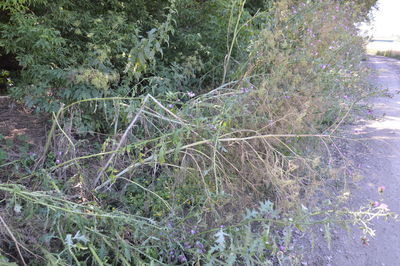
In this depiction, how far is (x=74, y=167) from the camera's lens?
2.87 meters

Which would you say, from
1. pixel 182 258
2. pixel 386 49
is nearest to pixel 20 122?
pixel 182 258

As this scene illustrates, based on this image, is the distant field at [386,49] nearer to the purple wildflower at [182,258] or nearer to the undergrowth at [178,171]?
the undergrowth at [178,171]

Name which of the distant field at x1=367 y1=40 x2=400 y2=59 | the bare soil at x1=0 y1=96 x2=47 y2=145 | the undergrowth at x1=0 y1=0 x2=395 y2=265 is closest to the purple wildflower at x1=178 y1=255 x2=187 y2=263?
the undergrowth at x1=0 y1=0 x2=395 y2=265

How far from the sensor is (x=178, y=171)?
2.69 m

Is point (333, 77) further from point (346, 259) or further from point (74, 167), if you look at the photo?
point (74, 167)

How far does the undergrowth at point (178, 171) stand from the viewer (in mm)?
1978

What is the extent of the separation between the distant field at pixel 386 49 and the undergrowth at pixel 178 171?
23.5 metres

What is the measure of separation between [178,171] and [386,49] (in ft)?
96.2

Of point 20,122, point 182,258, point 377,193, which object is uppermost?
point 20,122

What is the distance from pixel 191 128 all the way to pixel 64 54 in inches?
91.0

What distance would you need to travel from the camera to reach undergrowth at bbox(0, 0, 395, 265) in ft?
6.49

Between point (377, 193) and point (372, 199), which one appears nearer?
point (372, 199)

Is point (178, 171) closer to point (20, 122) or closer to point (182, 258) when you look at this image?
point (182, 258)

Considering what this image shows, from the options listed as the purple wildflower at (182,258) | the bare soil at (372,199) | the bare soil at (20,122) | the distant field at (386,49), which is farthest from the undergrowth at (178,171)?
the distant field at (386,49)
